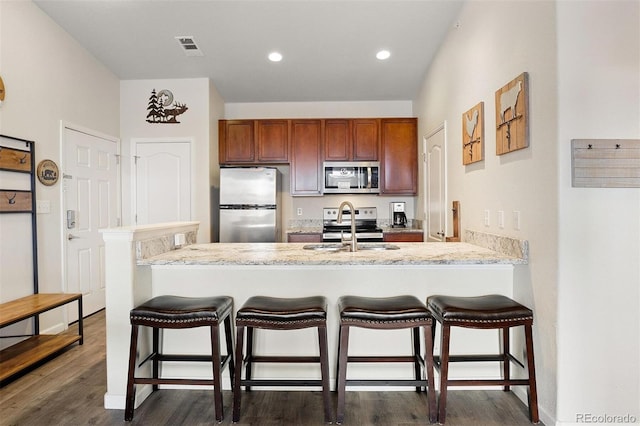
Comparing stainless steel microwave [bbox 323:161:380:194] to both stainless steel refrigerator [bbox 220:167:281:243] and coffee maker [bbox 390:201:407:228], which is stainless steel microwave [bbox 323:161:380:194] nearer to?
coffee maker [bbox 390:201:407:228]

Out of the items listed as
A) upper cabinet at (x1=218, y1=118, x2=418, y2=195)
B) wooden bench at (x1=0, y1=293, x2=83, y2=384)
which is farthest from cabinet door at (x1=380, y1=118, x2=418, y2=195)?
wooden bench at (x1=0, y1=293, x2=83, y2=384)

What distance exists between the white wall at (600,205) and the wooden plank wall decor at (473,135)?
858 millimetres

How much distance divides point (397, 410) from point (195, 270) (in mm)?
1457

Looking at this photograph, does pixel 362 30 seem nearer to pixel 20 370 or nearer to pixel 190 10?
pixel 190 10

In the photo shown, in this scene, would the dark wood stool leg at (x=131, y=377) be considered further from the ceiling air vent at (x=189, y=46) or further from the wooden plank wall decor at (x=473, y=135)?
the ceiling air vent at (x=189, y=46)

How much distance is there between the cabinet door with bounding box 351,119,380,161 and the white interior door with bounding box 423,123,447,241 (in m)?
0.71

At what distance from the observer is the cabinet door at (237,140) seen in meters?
4.77

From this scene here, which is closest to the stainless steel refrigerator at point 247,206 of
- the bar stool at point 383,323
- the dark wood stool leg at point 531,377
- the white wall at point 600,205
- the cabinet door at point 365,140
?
the cabinet door at point 365,140

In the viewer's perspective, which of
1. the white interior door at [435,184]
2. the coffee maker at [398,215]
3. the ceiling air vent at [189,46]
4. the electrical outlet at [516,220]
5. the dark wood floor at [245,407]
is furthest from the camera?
the coffee maker at [398,215]

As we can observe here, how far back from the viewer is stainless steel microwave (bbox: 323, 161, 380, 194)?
470 centimetres

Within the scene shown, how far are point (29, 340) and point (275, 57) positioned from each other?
136 inches

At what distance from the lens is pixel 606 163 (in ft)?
5.61

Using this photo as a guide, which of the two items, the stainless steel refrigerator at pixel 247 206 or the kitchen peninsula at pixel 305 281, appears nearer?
the kitchen peninsula at pixel 305 281

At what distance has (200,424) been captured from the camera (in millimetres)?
1888
